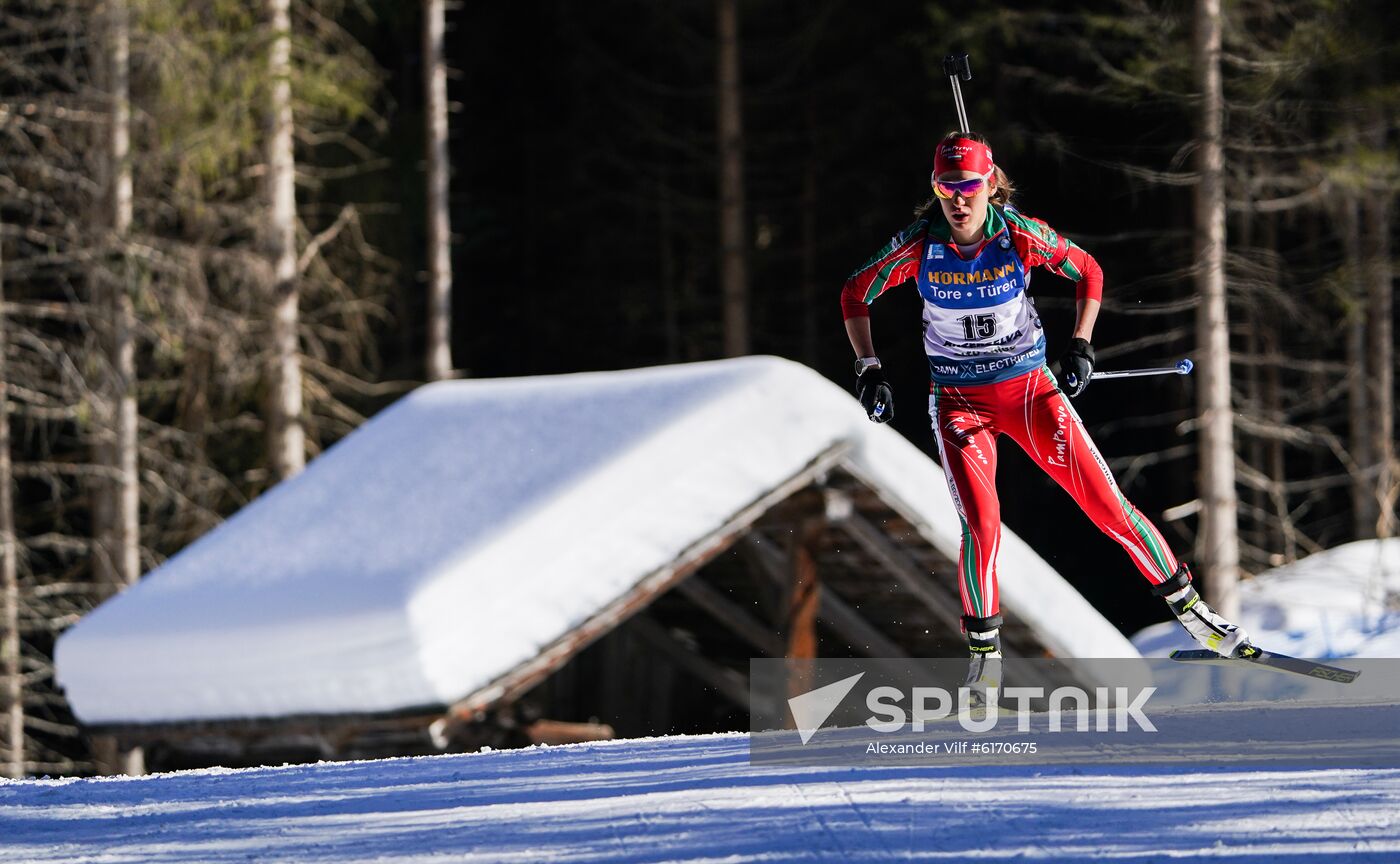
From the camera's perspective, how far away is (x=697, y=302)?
28.3 m

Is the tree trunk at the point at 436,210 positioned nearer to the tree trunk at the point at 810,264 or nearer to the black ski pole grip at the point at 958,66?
the tree trunk at the point at 810,264

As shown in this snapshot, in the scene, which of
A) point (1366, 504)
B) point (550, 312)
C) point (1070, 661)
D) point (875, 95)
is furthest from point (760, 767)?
point (550, 312)

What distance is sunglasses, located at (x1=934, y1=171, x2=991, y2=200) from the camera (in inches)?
219

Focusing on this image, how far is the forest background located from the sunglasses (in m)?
5.53

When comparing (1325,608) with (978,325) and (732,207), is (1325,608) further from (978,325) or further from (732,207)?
(732,207)

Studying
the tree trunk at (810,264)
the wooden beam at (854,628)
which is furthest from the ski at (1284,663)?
the tree trunk at (810,264)

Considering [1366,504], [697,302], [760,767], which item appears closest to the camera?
[760,767]

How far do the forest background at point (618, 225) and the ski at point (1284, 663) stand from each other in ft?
16.8

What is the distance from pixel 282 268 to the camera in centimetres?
1756

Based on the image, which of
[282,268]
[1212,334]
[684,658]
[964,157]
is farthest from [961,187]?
[282,268]

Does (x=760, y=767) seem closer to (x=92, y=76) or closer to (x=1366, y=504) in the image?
(x=92, y=76)

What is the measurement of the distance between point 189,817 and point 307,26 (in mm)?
17812

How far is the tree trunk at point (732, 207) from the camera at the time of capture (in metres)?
23.2

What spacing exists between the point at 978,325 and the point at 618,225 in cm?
2413
